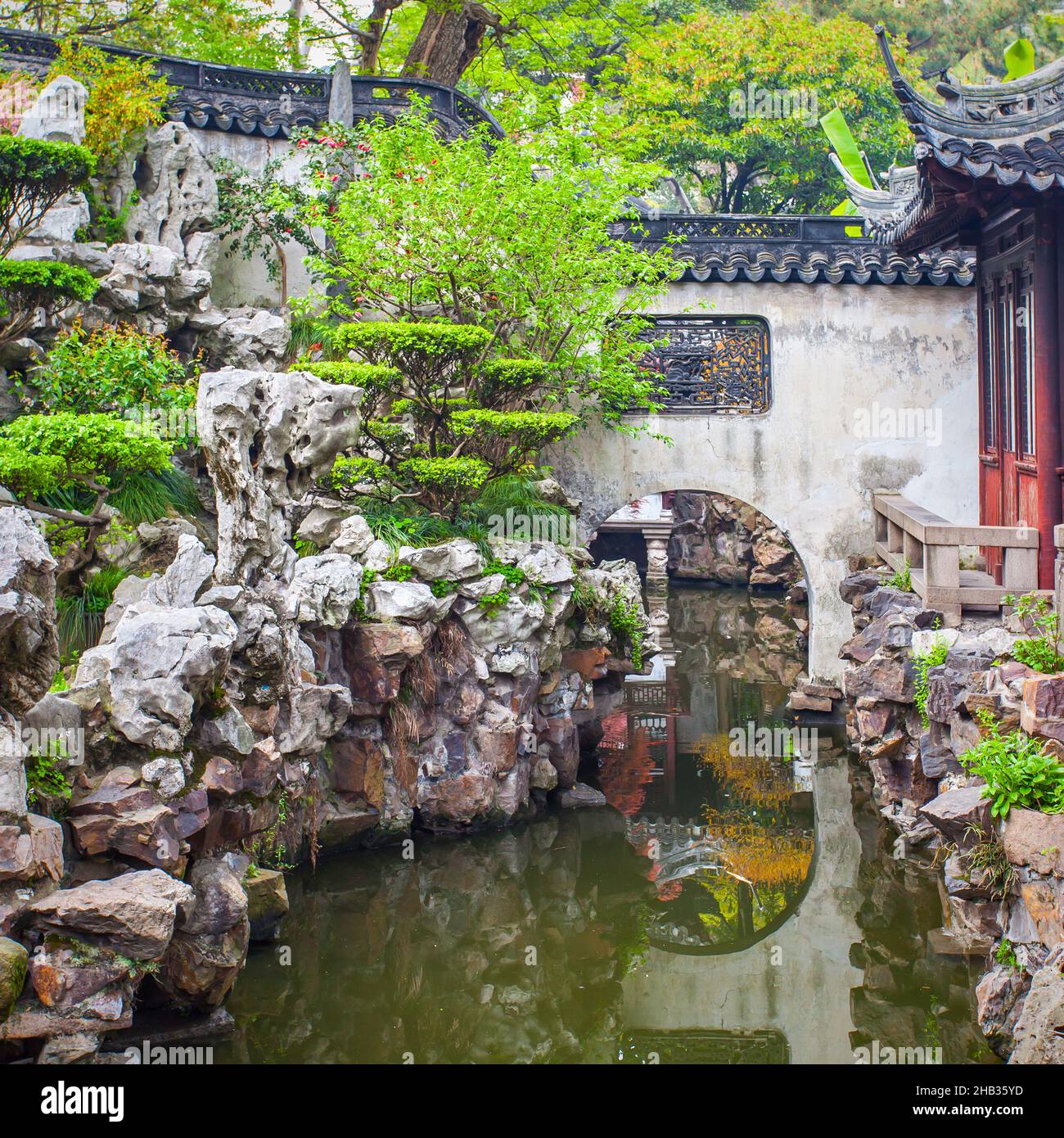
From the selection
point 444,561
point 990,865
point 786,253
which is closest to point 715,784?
point 444,561

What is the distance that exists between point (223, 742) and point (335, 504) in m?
3.62

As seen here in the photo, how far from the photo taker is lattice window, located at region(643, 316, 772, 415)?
13602mm

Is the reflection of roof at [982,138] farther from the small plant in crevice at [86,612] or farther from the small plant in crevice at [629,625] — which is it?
the small plant in crevice at [86,612]

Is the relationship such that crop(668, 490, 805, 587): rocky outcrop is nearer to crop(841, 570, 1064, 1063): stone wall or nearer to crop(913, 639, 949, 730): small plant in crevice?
crop(841, 570, 1064, 1063): stone wall

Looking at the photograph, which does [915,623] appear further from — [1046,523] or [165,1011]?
[165,1011]

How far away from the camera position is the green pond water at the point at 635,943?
739 cm

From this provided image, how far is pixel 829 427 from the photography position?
44.8 ft

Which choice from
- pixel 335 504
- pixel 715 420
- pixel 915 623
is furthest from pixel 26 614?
pixel 715 420

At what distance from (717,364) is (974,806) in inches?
295

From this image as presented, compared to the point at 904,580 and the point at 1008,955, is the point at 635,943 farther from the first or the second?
the point at 904,580

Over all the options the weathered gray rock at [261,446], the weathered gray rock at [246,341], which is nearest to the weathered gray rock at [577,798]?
the weathered gray rock at [261,446]

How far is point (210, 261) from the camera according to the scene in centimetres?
1320

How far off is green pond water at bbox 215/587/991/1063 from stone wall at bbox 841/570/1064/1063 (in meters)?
0.32

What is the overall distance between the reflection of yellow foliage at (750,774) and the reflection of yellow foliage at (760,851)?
0.59 meters
